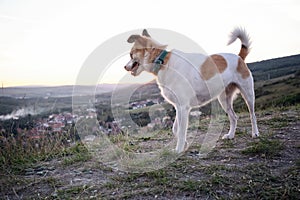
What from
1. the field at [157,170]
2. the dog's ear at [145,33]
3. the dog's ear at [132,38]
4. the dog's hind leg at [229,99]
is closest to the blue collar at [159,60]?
the dog's ear at [132,38]

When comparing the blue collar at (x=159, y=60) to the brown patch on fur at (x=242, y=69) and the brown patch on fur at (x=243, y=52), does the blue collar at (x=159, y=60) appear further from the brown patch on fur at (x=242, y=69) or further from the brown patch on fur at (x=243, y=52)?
the brown patch on fur at (x=243, y=52)

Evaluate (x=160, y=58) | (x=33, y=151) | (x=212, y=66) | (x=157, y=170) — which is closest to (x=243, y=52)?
(x=212, y=66)

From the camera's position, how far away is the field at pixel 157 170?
2.79 meters

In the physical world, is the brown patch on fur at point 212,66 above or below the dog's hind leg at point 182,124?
above

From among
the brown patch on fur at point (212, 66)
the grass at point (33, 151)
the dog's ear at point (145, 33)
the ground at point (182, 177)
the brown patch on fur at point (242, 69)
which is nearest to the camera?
the ground at point (182, 177)

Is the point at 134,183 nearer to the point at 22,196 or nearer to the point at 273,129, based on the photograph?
the point at 22,196

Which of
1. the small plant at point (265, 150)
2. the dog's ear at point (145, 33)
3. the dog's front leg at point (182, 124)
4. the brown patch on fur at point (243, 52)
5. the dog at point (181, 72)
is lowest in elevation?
the small plant at point (265, 150)

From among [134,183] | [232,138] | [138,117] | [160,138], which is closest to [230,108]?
[232,138]

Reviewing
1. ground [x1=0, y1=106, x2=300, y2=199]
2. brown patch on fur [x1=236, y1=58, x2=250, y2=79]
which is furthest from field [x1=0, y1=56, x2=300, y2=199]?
brown patch on fur [x1=236, y1=58, x2=250, y2=79]

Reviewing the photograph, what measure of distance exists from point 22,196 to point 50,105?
10.1 feet

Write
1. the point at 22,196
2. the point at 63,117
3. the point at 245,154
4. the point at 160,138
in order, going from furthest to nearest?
the point at 63,117 < the point at 160,138 < the point at 245,154 < the point at 22,196

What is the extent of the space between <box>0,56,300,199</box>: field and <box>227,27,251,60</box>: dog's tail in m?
1.66

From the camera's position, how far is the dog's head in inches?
170

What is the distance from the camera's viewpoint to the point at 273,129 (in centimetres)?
542
